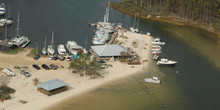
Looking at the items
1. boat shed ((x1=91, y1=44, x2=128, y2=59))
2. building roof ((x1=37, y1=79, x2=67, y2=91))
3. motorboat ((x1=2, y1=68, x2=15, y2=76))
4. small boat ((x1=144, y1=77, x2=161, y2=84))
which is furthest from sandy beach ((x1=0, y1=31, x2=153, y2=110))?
small boat ((x1=144, y1=77, x2=161, y2=84))

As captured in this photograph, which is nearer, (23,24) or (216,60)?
(216,60)

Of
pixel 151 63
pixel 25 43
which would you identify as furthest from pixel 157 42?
pixel 25 43

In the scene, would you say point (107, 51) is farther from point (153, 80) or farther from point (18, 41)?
point (18, 41)

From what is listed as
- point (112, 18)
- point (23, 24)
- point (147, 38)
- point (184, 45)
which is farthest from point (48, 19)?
point (184, 45)

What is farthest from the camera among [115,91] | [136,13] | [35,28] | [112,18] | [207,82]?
[136,13]

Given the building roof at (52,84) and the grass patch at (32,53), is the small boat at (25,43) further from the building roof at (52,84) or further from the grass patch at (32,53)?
the building roof at (52,84)

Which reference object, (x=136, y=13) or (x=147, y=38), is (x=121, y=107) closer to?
(x=147, y=38)
